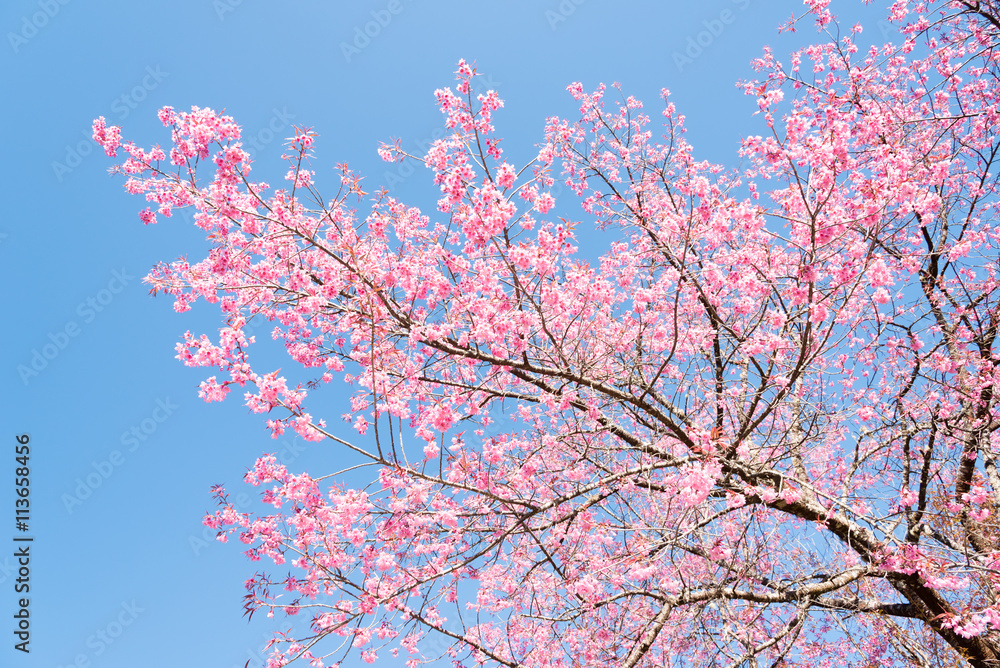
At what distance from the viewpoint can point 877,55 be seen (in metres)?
8.09

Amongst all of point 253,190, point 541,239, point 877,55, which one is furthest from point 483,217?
point 877,55

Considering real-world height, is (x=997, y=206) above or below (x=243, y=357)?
above

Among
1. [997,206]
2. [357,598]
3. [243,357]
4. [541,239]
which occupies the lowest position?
[357,598]

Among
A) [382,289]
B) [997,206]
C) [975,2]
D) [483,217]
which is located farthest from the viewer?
[997,206]

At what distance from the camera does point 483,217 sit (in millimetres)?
4641

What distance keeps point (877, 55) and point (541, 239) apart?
7047 mm

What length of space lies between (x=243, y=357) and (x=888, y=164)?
5788 mm

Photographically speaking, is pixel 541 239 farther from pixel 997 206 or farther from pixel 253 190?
pixel 997 206

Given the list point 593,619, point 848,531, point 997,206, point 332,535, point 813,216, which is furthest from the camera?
point 997,206

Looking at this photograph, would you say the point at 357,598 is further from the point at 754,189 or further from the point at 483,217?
the point at 754,189

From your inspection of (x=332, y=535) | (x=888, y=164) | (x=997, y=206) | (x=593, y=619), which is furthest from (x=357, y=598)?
(x=997, y=206)

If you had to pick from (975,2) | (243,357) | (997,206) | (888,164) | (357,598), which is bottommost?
(357,598)

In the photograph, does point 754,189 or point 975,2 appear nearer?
point 975,2

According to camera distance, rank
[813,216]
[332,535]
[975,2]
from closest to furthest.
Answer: [813,216] → [332,535] → [975,2]
